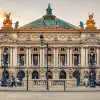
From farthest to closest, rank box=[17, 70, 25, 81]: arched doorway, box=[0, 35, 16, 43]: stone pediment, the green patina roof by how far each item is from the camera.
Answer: the green patina roof
box=[0, 35, 16, 43]: stone pediment
box=[17, 70, 25, 81]: arched doorway

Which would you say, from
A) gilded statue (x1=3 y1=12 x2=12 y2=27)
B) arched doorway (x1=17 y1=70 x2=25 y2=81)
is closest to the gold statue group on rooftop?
gilded statue (x1=3 y1=12 x2=12 y2=27)

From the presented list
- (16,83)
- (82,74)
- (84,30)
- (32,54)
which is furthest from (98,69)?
(16,83)

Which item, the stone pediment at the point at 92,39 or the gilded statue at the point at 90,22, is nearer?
the stone pediment at the point at 92,39

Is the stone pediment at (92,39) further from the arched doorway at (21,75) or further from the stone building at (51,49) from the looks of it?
the arched doorway at (21,75)

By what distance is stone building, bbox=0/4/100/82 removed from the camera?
3957 inches

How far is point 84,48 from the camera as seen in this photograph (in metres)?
101

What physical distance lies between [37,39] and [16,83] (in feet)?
142

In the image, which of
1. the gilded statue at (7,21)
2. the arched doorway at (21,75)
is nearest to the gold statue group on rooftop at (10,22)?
the gilded statue at (7,21)

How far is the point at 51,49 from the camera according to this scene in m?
102

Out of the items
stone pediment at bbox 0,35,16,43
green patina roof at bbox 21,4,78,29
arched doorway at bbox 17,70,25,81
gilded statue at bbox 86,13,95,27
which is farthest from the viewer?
green patina roof at bbox 21,4,78,29

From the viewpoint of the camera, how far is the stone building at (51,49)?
100 m

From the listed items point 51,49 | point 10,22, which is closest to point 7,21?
point 10,22

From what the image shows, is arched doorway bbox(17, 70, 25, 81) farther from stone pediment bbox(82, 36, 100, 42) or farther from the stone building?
stone pediment bbox(82, 36, 100, 42)

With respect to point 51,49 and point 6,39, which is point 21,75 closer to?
point 6,39
